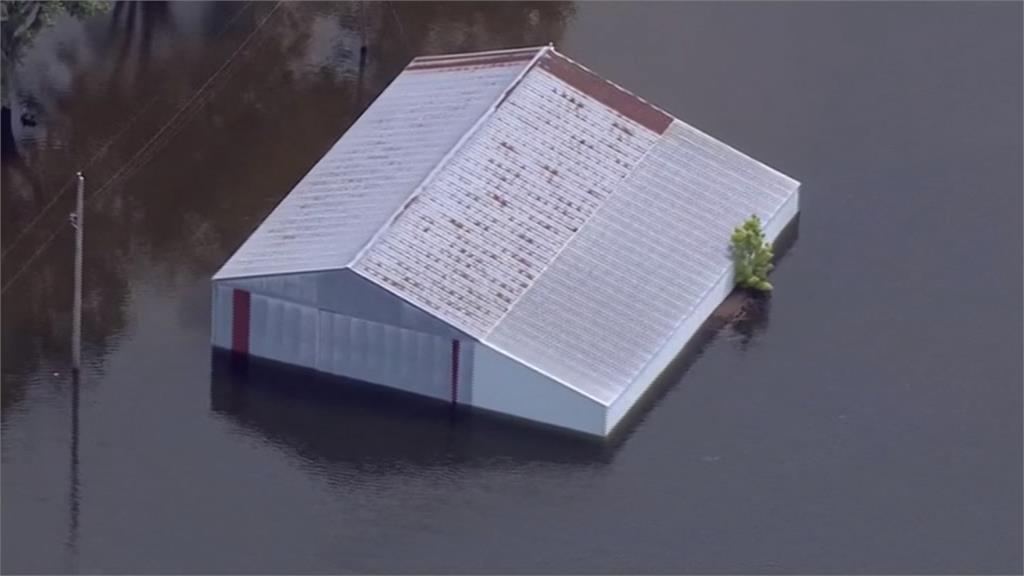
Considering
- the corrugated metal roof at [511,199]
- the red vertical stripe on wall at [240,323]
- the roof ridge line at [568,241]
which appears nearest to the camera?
the roof ridge line at [568,241]

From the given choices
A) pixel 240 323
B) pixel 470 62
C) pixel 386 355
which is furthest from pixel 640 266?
pixel 240 323

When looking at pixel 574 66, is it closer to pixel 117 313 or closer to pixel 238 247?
pixel 238 247

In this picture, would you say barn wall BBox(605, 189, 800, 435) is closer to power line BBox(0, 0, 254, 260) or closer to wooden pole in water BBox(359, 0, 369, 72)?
wooden pole in water BBox(359, 0, 369, 72)

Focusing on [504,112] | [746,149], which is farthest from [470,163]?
[746,149]

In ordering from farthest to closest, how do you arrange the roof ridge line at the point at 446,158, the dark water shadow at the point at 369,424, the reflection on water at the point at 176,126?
1. the reflection on water at the point at 176,126
2. the roof ridge line at the point at 446,158
3. the dark water shadow at the point at 369,424

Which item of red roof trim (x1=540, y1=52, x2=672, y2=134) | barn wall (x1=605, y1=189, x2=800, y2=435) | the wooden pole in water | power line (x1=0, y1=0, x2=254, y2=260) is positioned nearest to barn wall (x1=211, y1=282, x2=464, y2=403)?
barn wall (x1=605, y1=189, x2=800, y2=435)

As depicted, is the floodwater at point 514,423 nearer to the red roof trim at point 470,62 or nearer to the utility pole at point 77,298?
the utility pole at point 77,298

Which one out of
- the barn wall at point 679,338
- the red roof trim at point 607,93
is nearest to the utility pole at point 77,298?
the barn wall at point 679,338
